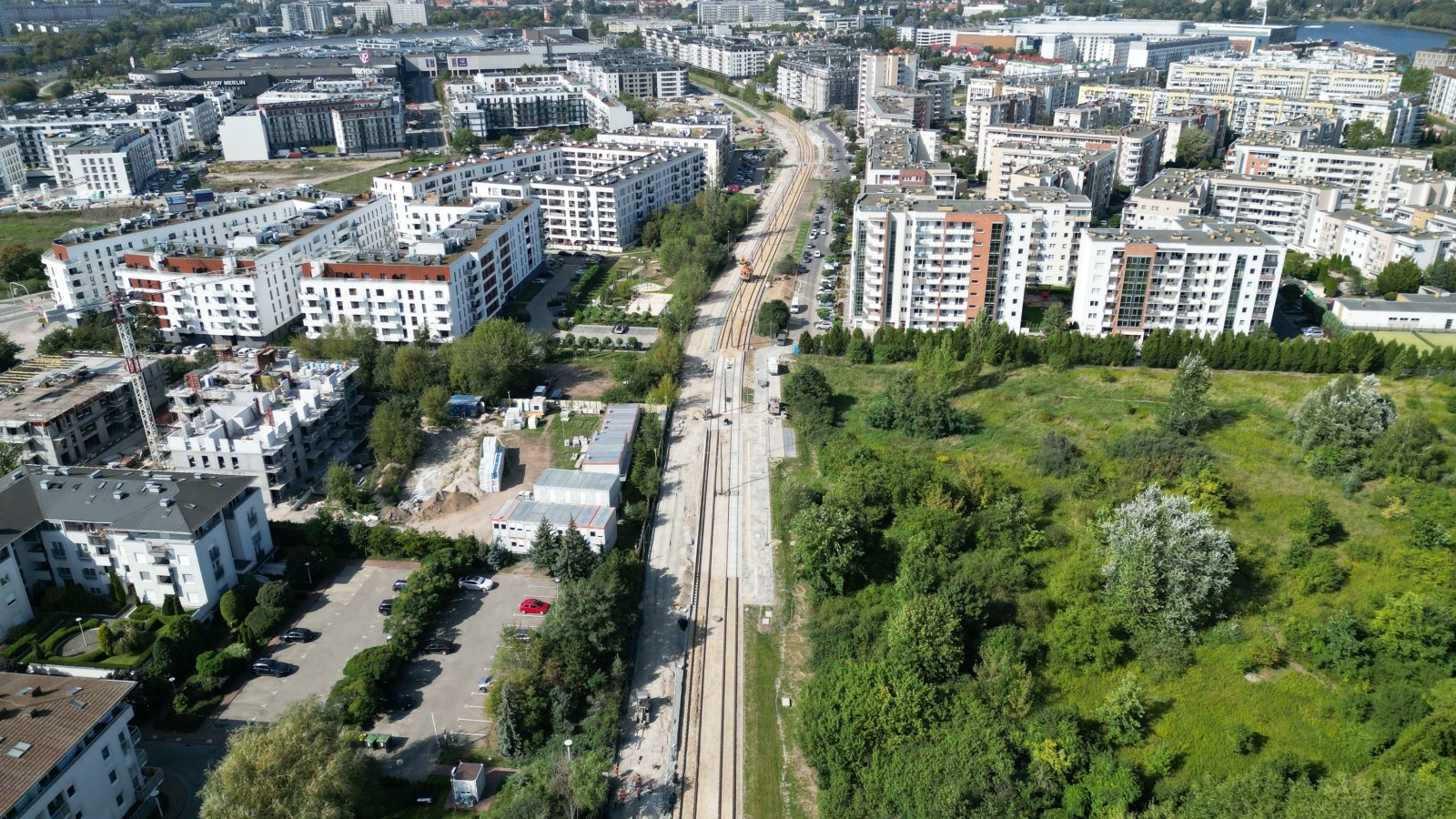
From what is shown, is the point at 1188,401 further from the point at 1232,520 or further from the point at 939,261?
the point at 939,261

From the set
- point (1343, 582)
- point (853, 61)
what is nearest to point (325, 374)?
point (1343, 582)

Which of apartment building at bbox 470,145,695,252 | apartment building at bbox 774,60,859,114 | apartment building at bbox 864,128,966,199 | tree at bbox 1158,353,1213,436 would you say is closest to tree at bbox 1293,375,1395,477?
tree at bbox 1158,353,1213,436

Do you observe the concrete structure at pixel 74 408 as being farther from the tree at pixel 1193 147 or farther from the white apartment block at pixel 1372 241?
the tree at pixel 1193 147

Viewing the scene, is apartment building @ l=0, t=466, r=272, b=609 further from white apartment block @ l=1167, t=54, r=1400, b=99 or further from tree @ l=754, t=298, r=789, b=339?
white apartment block @ l=1167, t=54, r=1400, b=99

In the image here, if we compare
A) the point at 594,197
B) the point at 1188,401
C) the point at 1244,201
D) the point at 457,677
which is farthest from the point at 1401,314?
the point at 594,197

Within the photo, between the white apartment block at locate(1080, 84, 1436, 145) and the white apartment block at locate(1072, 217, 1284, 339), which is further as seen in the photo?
the white apartment block at locate(1080, 84, 1436, 145)

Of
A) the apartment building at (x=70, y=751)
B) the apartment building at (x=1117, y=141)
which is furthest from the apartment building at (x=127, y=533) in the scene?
the apartment building at (x=1117, y=141)
